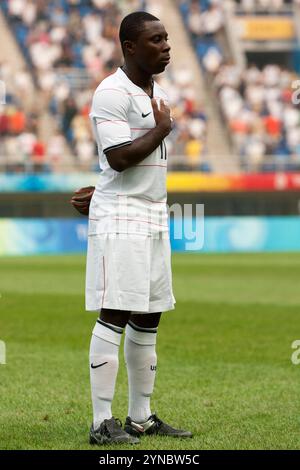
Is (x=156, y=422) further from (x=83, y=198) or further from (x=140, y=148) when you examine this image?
(x=140, y=148)

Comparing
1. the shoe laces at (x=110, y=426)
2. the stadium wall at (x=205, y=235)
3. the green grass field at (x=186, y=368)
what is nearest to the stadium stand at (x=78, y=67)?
the stadium wall at (x=205, y=235)

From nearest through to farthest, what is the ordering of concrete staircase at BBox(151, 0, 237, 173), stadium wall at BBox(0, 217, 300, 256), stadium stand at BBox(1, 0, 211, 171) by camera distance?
stadium wall at BBox(0, 217, 300, 256)
stadium stand at BBox(1, 0, 211, 171)
concrete staircase at BBox(151, 0, 237, 173)

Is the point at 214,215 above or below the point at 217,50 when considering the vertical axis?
below

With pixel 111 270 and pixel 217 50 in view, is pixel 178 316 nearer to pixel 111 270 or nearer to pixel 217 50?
pixel 111 270

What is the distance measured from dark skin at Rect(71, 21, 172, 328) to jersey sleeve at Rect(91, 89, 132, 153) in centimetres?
5

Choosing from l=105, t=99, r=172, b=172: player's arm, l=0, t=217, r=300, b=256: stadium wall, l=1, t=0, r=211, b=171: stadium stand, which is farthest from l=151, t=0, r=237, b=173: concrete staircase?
l=105, t=99, r=172, b=172: player's arm

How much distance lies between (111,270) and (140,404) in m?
0.87

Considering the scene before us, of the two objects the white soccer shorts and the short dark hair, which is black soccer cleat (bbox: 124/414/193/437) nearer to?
the white soccer shorts

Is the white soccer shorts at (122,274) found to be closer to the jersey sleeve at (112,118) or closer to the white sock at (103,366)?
the white sock at (103,366)

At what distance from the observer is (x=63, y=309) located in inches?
570

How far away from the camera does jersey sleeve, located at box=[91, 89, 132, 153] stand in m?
5.68

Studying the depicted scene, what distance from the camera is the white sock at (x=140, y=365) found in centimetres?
607

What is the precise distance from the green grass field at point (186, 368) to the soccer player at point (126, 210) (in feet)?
1.53
